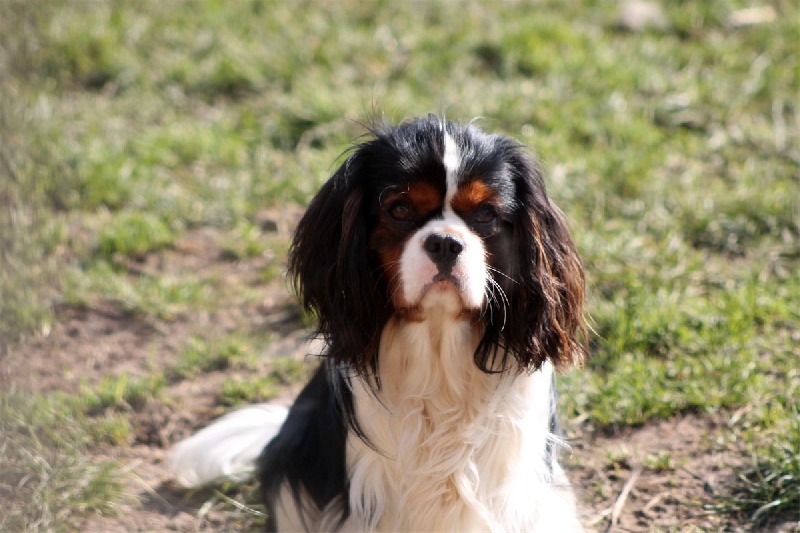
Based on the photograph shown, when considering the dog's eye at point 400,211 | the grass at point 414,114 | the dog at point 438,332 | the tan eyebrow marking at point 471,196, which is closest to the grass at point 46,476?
the grass at point 414,114

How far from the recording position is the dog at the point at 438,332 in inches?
131

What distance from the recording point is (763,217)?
551cm

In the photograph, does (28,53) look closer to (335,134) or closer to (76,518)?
(335,134)

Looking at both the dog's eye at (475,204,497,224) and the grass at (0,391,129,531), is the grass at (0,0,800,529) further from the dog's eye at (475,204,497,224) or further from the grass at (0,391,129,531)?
the dog's eye at (475,204,497,224)

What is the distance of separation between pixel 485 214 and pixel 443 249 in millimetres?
231

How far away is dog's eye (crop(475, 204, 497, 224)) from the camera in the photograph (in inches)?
132

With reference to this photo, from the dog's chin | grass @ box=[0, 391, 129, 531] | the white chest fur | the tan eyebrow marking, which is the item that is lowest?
grass @ box=[0, 391, 129, 531]

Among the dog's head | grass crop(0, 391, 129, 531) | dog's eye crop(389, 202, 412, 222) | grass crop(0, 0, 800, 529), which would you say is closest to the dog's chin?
the dog's head

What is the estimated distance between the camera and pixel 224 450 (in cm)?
428

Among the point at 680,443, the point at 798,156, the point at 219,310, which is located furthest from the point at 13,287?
the point at 798,156

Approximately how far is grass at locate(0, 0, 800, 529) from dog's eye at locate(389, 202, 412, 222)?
699mm

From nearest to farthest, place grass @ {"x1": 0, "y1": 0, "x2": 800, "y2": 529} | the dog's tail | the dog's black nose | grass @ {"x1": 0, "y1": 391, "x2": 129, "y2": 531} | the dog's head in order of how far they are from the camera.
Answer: the dog's black nose → the dog's head → grass @ {"x1": 0, "y1": 391, "x2": 129, "y2": 531} → the dog's tail → grass @ {"x1": 0, "y1": 0, "x2": 800, "y2": 529}

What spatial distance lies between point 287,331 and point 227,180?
4.46 ft

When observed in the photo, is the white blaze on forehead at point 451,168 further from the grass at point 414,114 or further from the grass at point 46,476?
the grass at point 46,476
